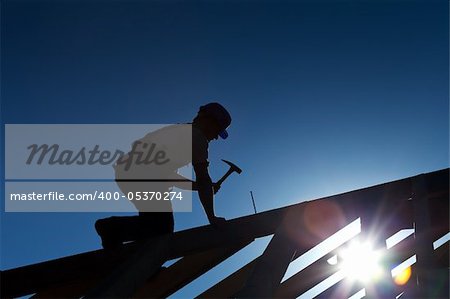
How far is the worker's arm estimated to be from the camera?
10.0 ft

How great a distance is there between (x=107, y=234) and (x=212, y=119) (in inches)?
39.0

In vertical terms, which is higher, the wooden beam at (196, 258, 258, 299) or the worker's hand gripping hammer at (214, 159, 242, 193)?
the worker's hand gripping hammer at (214, 159, 242, 193)

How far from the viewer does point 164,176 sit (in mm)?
3602

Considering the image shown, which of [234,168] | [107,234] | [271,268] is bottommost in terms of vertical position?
[271,268]

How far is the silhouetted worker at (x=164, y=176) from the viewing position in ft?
10.5

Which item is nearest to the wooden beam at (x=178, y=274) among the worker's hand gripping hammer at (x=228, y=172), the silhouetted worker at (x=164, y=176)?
the silhouetted worker at (x=164, y=176)

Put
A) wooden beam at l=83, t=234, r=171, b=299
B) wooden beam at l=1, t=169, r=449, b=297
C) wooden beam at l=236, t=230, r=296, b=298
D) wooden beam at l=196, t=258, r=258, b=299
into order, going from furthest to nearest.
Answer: wooden beam at l=196, t=258, r=258, b=299 < wooden beam at l=1, t=169, r=449, b=297 < wooden beam at l=236, t=230, r=296, b=298 < wooden beam at l=83, t=234, r=171, b=299

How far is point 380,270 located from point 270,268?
1198mm

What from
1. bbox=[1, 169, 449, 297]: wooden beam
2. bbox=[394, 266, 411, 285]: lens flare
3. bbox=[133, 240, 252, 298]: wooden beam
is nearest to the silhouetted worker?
bbox=[1, 169, 449, 297]: wooden beam

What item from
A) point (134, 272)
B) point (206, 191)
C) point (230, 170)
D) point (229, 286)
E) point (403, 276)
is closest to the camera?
point (134, 272)

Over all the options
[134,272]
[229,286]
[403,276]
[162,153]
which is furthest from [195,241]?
[403,276]

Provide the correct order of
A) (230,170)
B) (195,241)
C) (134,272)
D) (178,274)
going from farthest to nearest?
(230,170) → (178,274) → (195,241) → (134,272)

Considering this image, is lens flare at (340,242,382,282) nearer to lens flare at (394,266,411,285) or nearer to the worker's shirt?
lens flare at (394,266,411,285)

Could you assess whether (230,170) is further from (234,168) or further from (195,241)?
(195,241)
